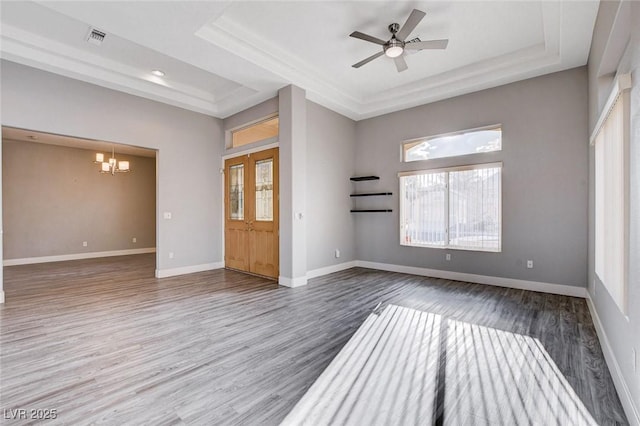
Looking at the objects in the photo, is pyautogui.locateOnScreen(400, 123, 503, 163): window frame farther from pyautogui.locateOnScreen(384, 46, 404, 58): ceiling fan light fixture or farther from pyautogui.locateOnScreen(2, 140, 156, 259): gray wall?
pyautogui.locateOnScreen(2, 140, 156, 259): gray wall

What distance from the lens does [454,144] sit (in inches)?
211

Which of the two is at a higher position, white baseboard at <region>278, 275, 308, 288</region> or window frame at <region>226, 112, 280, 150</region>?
window frame at <region>226, 112, 280, 150</region>

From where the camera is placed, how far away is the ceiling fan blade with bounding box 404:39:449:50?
3.42 m

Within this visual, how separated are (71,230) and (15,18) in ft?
20.0

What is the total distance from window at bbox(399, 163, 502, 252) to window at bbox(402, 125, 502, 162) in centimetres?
31

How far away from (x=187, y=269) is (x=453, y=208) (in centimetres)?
526

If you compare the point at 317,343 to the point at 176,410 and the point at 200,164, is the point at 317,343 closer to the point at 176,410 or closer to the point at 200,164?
the point at 176,410

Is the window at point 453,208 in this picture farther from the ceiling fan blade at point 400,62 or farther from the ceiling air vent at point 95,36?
the ceiling air vent at point 95,36

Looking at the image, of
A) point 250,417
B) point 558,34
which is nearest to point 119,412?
point 250,417

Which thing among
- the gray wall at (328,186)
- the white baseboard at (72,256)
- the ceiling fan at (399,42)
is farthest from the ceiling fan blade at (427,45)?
the white baseboard at (72,256)

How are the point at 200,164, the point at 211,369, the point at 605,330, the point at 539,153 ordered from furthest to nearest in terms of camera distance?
1. the point at 200,164
2. the point at 539,153
3. the point at 605,330
4. the point at 211,369

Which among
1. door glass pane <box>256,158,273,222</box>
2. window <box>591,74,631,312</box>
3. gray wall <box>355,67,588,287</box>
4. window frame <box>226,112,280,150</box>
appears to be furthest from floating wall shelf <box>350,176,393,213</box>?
window <box>591,74,631,312</box>

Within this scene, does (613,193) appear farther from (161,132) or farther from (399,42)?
(161,132)

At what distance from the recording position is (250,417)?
69.4 inches
